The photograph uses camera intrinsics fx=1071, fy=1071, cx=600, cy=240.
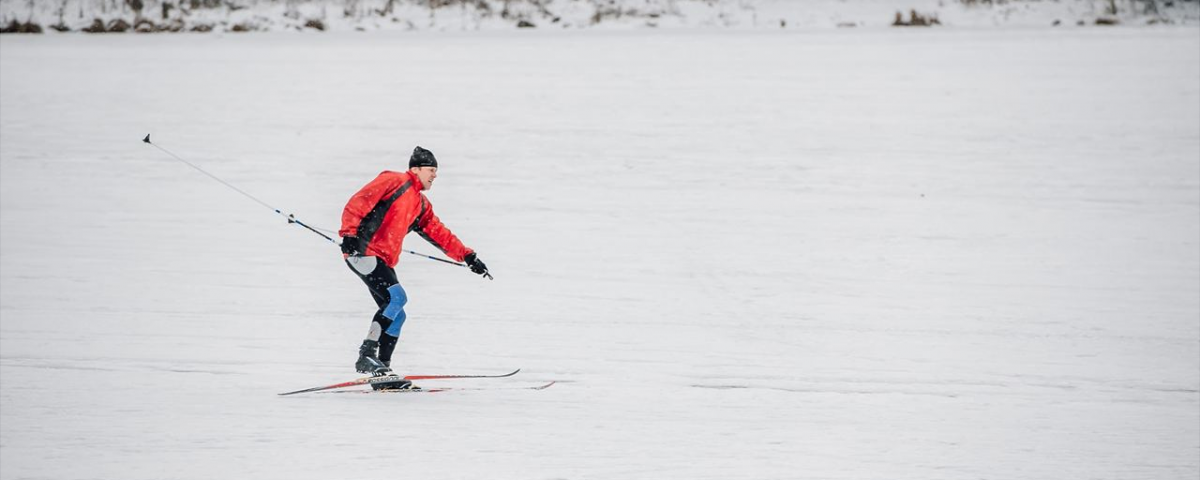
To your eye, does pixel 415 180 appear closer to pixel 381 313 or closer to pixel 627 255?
pixel 381 313

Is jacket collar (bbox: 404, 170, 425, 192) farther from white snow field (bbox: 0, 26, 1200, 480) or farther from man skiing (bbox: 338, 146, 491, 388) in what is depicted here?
white snow field (bbox: 0, 26, 1200, 480)

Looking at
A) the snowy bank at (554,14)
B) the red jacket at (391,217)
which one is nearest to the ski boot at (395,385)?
the red jacket at (391,217)

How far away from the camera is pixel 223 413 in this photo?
253 inches

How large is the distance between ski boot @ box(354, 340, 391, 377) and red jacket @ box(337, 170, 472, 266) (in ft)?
1.75

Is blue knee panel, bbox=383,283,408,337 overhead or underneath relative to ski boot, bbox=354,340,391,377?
overhead

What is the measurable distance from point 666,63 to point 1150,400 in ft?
32.4

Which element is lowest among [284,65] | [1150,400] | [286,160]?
[1150,400]

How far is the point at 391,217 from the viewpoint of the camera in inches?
255

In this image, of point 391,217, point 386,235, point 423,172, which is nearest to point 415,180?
point 423,172

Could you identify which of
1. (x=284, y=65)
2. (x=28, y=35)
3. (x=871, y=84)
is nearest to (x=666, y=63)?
(x=871, y=84)

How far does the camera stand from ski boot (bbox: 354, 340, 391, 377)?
262 inches

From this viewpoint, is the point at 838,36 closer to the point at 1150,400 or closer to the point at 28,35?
the point at 1150,400

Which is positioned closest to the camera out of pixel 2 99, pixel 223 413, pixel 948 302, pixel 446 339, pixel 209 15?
pixel 223 413

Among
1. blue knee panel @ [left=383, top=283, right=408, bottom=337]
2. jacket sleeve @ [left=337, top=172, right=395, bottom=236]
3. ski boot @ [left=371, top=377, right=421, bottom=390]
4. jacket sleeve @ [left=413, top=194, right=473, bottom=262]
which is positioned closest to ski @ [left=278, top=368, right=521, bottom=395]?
ski boot @ [left=371, top=377, right=421, bottom=390]
